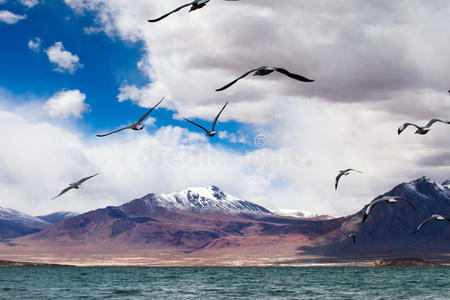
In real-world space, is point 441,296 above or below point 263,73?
below

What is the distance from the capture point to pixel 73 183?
140 feet

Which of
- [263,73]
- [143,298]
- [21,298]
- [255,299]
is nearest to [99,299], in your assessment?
[143,298]

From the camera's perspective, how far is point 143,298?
84.0 metres

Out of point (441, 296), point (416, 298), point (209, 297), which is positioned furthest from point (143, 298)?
point (441, 296)

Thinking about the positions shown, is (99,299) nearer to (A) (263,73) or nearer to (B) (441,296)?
(B) (441,296)

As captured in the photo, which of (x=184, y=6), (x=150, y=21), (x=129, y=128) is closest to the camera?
(x=150, y=21)

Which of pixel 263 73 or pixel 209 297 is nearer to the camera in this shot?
pixel 263 73

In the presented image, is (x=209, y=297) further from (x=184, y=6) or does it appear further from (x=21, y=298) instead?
(x=184, y=6)

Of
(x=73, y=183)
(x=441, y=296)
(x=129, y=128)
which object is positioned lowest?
(x=441, y=296)

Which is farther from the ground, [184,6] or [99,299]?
[184,6]

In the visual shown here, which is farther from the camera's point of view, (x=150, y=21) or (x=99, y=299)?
(x=99, y=299)

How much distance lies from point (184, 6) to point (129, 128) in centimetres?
1601

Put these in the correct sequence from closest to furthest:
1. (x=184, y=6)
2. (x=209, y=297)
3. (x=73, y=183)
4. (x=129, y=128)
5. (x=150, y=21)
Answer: (x=150, y=21) → (x=184, y=6) → (x=129, y=128) → (x=73, y=183) → (x=209, y=297)

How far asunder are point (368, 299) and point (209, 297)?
26.3 metres
